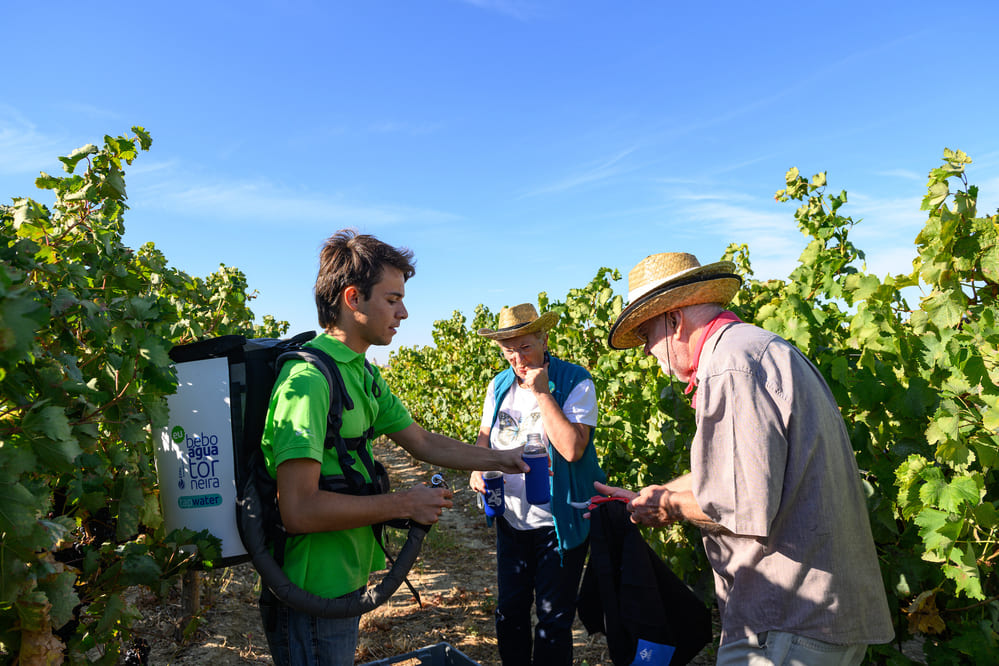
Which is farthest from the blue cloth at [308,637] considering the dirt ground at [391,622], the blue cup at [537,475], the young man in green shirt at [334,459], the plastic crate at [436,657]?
the dirt ground at [391,622]

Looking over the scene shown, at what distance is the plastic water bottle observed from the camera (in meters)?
2.91

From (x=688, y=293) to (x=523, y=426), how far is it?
59.5 inches

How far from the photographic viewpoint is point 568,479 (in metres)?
3.10

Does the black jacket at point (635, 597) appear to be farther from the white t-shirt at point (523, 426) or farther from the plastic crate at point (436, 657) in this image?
the plastic crate at point (436, 657)

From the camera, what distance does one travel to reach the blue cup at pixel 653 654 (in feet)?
7.22

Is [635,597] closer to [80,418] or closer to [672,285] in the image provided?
[672,285]

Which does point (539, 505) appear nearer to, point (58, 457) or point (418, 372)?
point (58, 457)

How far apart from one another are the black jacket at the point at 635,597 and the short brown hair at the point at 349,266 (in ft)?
3.98

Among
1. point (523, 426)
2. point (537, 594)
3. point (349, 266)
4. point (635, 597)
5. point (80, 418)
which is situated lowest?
point (537, 594)

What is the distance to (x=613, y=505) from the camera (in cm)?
248

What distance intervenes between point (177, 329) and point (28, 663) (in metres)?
1.83

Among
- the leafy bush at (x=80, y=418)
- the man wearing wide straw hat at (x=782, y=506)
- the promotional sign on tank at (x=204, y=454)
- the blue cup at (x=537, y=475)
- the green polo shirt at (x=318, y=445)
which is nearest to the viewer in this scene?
the leafy bush at (x=80, y=418)

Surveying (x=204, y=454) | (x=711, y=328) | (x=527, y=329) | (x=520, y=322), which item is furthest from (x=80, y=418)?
(x=520, y=322)

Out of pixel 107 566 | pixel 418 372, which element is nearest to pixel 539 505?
pixel 107 566
